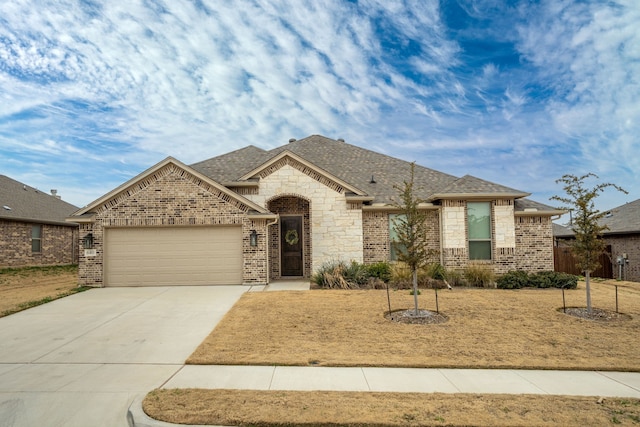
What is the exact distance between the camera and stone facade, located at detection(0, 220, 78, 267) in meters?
21.1

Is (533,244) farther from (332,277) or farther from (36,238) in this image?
(36,238)

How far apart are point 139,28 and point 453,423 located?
13.8 metres

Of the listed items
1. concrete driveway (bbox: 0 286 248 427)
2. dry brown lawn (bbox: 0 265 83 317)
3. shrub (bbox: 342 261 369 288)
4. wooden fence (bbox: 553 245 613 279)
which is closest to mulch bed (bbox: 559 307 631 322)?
shrub (bbox: 342 261 369 288)

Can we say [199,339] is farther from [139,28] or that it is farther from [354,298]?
[139,28]

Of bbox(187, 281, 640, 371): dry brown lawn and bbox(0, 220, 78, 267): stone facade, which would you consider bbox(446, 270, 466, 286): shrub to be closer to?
bbox(187, 281, 640, 371): dry brown lawn

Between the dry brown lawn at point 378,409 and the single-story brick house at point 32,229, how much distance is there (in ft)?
60.7

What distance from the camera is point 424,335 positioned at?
8023 millimetres

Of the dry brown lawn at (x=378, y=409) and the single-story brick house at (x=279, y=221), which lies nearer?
the dry brown lawn at (x=378, y=409)

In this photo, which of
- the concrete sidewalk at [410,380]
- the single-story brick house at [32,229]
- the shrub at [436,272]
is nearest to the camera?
the concrete sidewalk at [410,380]

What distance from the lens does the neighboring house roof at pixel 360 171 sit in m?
15.7

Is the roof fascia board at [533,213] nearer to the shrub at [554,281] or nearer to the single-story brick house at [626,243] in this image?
the shrub at [554,281]

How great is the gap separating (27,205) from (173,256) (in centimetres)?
1634

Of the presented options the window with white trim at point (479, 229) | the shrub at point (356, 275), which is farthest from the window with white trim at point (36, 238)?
the window with white trim at point (479, 229)

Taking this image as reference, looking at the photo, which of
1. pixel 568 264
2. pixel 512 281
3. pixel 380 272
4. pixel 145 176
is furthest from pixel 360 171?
pixel 568 264
